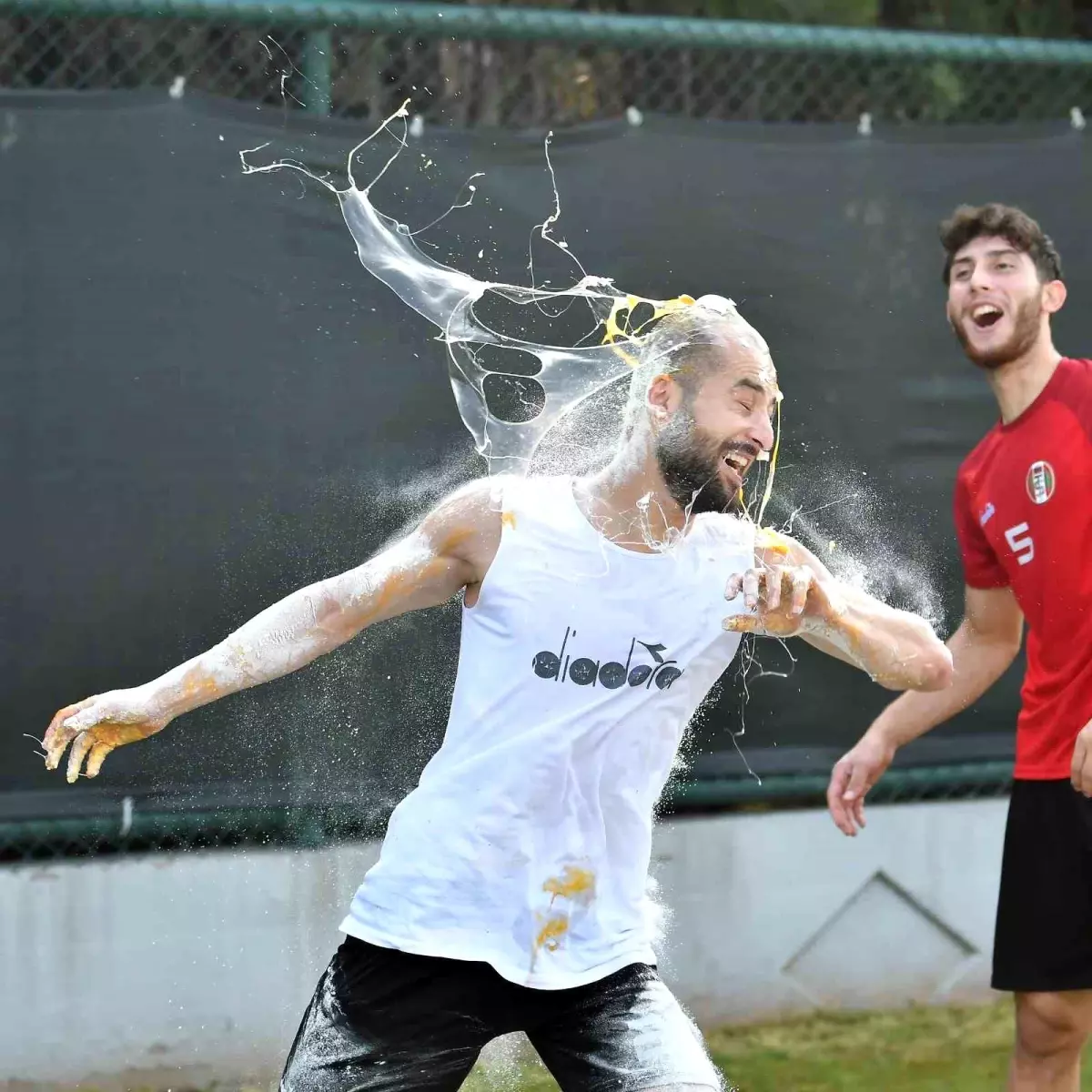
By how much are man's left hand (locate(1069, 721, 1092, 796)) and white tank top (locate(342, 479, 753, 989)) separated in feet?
3.35

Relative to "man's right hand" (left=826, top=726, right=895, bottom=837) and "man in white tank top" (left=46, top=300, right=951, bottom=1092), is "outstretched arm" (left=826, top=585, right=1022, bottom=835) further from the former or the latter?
"man in white tank top" (left=46, top=300, right=951, bottom=1092)

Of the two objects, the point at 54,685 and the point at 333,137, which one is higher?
the point at 333,137

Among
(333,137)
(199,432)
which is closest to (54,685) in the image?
(199,432)

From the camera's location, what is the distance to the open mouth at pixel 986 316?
13.8ft

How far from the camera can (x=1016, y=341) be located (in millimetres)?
4168

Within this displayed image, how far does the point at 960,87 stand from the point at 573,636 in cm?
348

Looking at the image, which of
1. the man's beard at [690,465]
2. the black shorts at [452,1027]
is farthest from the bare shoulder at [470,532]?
the black shorts at [452,1027]

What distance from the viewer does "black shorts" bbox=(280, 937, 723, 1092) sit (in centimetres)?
282

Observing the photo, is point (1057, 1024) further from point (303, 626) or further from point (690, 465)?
point (303, 626)

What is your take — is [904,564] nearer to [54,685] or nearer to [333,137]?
[333,137]

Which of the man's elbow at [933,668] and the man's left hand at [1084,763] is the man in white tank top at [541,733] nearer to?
the man's elbow at [933,668]

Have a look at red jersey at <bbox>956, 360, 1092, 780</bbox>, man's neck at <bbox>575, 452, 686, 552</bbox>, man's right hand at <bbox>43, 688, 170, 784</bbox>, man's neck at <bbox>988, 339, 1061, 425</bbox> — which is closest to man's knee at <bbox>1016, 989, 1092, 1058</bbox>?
red jersey at <bbox>956, 360, 1092, 780</bbox>

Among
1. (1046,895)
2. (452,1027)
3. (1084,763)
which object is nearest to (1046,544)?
(1084,763)

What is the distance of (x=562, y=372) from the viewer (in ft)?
12.0
